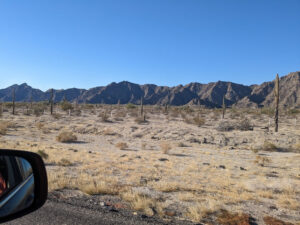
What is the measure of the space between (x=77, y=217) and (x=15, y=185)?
2418mm

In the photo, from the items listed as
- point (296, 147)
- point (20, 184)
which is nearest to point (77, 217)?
point (20, 184)

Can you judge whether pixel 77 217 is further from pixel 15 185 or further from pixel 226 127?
pixel 226 127

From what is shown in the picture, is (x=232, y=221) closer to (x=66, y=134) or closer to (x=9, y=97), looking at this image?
(x=66, y=134)

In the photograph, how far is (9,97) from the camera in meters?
189

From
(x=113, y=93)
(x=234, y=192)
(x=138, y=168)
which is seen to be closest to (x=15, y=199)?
(x=234, y=192)

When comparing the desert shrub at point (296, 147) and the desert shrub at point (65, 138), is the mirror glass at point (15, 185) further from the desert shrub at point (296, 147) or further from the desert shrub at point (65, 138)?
the desert shrub at point (296, 147)

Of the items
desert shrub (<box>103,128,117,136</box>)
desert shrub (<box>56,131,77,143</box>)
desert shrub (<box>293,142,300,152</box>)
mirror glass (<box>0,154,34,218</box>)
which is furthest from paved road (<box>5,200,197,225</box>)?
desert shrub (<box>103,128,117,136</box>)

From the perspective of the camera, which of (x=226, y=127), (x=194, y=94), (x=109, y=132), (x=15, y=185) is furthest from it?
(x=194, y=94)

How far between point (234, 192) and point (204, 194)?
1.06 metres

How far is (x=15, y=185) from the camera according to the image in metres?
2.43

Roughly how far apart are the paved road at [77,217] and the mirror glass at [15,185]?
1.98m

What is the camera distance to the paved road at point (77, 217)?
4203 millimetres

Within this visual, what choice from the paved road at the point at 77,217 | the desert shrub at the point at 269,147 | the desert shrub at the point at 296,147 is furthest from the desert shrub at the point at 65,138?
the desert shrub at the point at 296,147

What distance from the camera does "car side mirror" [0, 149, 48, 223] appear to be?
2.30 m
